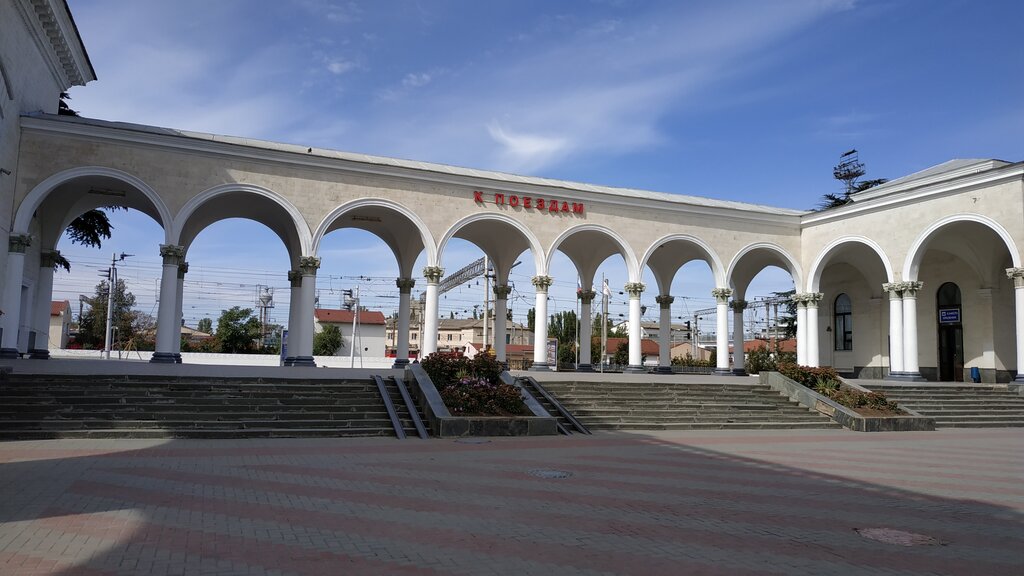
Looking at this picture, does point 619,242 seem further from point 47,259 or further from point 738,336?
point 47,259

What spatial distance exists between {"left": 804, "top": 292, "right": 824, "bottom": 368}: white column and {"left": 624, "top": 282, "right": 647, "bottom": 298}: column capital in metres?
7.20

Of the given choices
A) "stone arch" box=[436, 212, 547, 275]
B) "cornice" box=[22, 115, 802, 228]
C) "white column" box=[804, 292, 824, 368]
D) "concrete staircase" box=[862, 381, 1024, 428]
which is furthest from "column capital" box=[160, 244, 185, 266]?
"white column" box=[804, 292, 824, 368]

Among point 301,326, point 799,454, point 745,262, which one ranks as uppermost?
point 745,262

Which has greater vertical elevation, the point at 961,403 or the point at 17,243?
the point at 17,243

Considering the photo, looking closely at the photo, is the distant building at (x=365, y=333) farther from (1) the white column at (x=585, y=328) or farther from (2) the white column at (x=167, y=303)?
(2) the white column at (x=167, y=303)

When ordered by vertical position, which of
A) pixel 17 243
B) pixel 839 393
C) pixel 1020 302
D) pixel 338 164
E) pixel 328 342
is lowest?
pixel 839 393

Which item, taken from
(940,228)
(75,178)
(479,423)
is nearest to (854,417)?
(940,228)

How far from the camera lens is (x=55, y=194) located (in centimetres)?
2084

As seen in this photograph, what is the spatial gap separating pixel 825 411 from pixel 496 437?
34.4 feet

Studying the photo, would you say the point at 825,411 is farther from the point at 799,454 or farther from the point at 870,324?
the point at 870,324

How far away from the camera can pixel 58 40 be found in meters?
20.5

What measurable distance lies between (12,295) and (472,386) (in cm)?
1260

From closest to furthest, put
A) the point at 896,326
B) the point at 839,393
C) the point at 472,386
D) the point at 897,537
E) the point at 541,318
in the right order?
the point at 897,537 → the point at 472,386 → the point at 839,393 → the point at 541,318 → the point at 896,326

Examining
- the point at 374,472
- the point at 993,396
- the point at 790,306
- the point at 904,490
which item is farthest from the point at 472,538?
the point at 790,306
